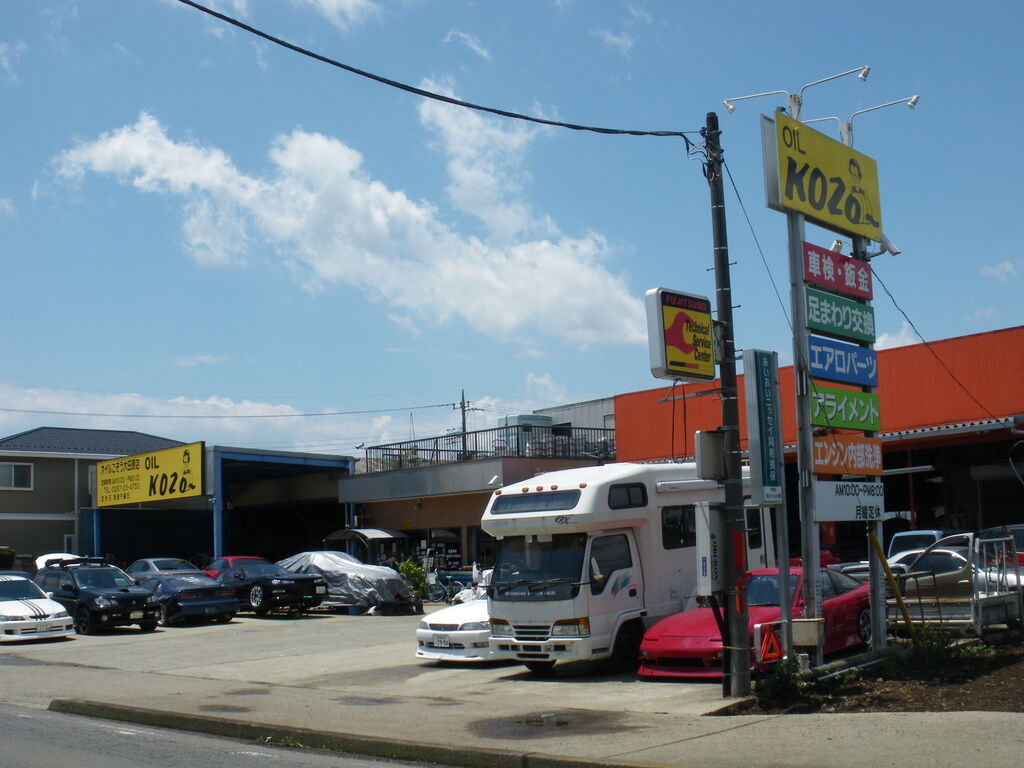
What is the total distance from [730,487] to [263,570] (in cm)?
1959

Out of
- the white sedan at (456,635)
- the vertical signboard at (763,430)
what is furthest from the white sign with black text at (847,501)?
the white sedan at (456,635)

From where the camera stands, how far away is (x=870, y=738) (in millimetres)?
8609

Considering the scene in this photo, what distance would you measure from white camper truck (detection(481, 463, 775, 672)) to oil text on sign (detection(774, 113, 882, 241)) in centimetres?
401

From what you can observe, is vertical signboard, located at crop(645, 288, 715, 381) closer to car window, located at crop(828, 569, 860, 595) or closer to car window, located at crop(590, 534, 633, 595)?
car window, located at crop(590, 534, 633, 595)

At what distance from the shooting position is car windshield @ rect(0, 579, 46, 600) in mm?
23875

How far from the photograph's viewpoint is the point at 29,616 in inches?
907

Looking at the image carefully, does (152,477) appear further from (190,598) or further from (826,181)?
(826,181)

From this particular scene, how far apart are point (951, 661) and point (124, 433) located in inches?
1870

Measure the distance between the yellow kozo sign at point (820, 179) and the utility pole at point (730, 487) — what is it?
1166 millimetres

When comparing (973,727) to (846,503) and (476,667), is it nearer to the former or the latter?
(846,503)

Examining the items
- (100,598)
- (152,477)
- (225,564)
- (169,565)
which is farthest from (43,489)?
(100,598)

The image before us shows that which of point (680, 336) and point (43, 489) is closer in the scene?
point (680, 336)

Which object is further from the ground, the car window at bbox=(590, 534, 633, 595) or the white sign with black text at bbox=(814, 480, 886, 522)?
the white sign with black text at bbox=(814, 480, 886, 522)

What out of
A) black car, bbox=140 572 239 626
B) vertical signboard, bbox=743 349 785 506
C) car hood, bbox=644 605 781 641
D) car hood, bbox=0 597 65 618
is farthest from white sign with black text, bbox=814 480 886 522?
car hood, bbox=0 597 65 618
